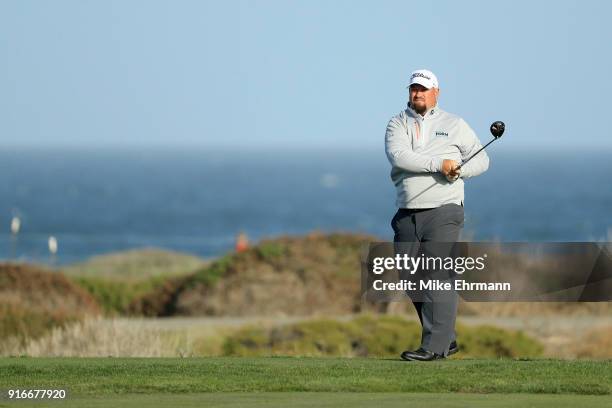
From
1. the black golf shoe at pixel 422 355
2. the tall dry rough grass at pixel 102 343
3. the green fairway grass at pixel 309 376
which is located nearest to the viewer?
the green fairway grass at pixel 309 376

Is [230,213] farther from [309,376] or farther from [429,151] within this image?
[309,376]

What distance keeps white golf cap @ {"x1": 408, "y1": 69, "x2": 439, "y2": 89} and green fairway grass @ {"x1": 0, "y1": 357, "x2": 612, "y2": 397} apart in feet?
6.60

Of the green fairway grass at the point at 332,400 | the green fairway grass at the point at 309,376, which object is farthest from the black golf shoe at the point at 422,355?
the green fairway grass at the point at 332,400

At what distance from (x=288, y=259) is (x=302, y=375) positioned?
53.2 feet

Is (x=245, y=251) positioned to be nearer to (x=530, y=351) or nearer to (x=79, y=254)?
(x=530, y=351)

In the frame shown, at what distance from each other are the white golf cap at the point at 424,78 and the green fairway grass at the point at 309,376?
2.01 m

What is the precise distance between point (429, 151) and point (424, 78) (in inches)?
21.0

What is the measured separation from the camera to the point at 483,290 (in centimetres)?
1262

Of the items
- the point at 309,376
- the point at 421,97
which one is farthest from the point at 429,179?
the point at 309,376

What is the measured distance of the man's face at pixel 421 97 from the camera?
35.3 ft

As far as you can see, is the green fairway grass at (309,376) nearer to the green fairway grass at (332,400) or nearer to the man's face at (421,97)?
the green fairway grass at (332,400)

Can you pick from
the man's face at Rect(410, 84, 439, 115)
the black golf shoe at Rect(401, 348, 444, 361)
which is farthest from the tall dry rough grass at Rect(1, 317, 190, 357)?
the man's face at Rect(410, 84, 439, 115)

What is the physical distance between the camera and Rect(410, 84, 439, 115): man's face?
10.8m

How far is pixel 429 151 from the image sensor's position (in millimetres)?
10812
